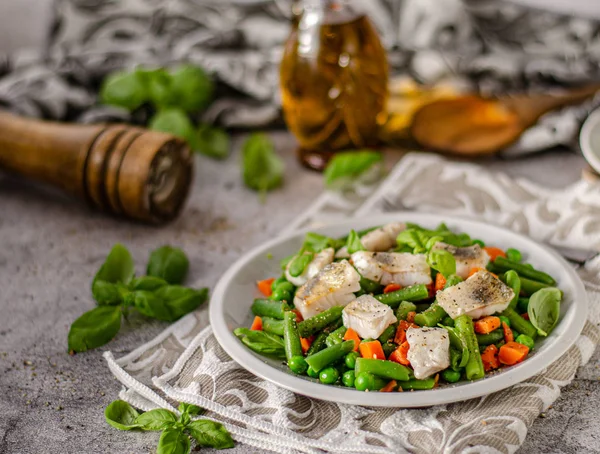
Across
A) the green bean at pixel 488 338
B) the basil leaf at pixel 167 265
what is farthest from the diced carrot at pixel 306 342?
the basil leaf at pixel 167 265

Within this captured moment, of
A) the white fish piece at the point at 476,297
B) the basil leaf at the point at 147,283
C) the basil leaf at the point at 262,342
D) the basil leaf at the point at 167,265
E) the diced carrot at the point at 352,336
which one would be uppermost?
the white fish piece at the point at 476,297

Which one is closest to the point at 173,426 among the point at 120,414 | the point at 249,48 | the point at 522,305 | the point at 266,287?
the point at 120,414

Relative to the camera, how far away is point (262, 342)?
1604 mm

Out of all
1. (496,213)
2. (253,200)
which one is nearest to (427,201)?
(496,213)

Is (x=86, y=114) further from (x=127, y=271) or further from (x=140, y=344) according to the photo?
(x=140, y=344)

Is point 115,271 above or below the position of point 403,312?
below

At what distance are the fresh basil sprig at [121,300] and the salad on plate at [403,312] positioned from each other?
21 centimetres

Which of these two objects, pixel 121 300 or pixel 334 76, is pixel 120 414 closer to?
pixel 121 300

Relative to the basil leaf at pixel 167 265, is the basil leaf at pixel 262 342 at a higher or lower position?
higher

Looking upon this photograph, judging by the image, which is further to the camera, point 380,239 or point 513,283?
point 380,239

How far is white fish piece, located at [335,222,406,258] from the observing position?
5.88ft

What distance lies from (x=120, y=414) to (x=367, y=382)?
538 mm

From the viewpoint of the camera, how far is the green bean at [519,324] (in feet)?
5.16

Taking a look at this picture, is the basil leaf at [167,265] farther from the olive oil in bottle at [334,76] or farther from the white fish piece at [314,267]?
the olive oil in bottle at [334,76]
